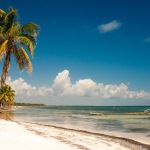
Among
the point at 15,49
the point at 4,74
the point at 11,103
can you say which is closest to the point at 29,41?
the point at 15,49

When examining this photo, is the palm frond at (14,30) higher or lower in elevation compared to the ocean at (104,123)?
higher

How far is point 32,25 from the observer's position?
2816 cm

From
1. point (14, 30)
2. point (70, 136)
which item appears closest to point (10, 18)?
point (14, 30)

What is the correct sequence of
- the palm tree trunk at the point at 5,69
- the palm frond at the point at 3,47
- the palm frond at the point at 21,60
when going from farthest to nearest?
the palm frond at the point at 21,60 → the palm tree trunk at the point at 5,69 → the palm frond at the point at 3,47

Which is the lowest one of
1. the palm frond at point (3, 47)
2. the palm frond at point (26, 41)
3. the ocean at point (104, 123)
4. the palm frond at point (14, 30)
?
the ocean at point (104, 123)

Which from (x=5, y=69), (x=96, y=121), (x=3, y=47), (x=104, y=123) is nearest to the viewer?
(x=3, y=47)

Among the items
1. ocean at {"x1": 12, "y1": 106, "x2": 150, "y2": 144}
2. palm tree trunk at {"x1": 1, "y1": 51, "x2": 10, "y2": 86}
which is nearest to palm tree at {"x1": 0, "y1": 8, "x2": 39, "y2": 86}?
palm tree trunk at {"x1": 1, "y1": 51, "x2": 10, "y2": 86}

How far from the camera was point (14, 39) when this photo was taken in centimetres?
2725

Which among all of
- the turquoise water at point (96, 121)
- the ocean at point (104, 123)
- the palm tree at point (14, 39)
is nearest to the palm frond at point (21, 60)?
the palm tree at point (14, 39)

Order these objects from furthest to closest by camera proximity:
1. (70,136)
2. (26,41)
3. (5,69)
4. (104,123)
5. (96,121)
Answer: (96,121) → (104,123) → (26,41) → (5,69) → (70,136)

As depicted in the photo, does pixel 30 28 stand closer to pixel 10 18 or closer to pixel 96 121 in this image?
pixel 10 18

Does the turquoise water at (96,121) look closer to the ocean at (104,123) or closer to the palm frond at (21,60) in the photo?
the ocean at (104,123)

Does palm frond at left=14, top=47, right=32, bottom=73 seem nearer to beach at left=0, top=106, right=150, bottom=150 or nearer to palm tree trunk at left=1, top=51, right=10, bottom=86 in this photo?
palm tree trunk at left=1, top=51, right=10, bottom=86

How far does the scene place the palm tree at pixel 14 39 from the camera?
26484 millimetres
